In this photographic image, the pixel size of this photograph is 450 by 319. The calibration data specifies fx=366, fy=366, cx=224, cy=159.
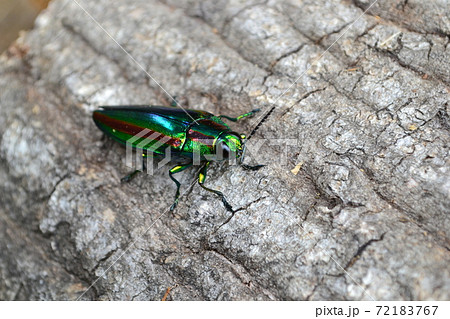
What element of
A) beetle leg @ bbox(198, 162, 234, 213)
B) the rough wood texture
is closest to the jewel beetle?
beetle leg @ bbox(198, 162, 234, 213)

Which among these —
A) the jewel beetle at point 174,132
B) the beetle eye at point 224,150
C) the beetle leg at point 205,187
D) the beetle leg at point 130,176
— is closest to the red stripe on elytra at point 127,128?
the jewel beetle at point 174,132

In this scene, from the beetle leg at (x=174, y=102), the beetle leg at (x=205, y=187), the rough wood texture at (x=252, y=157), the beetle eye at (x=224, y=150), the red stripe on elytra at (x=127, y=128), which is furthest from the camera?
the beetle leg at (x=174, y=102)

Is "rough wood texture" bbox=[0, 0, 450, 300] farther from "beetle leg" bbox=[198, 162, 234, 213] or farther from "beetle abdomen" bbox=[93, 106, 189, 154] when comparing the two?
"beetle abdomen" bbox=[93, 106, 189, 154]

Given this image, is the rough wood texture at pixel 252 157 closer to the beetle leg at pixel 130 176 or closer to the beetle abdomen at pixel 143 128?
the beetle leg at pixel 130 176

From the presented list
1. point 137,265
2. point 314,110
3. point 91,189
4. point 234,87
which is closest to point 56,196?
point 91,189

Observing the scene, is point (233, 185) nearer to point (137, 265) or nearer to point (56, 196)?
point (137, 265)

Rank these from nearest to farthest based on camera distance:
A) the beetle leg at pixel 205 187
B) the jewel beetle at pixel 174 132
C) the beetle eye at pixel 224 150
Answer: the beetle leg at pixel 205 187 → the beetle eye at pixel 224 150 → the jewel beetle at pixel 174 132

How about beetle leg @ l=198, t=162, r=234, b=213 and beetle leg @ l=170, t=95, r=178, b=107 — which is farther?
beetle leg @ l=170, t=95, r=178, b=107
